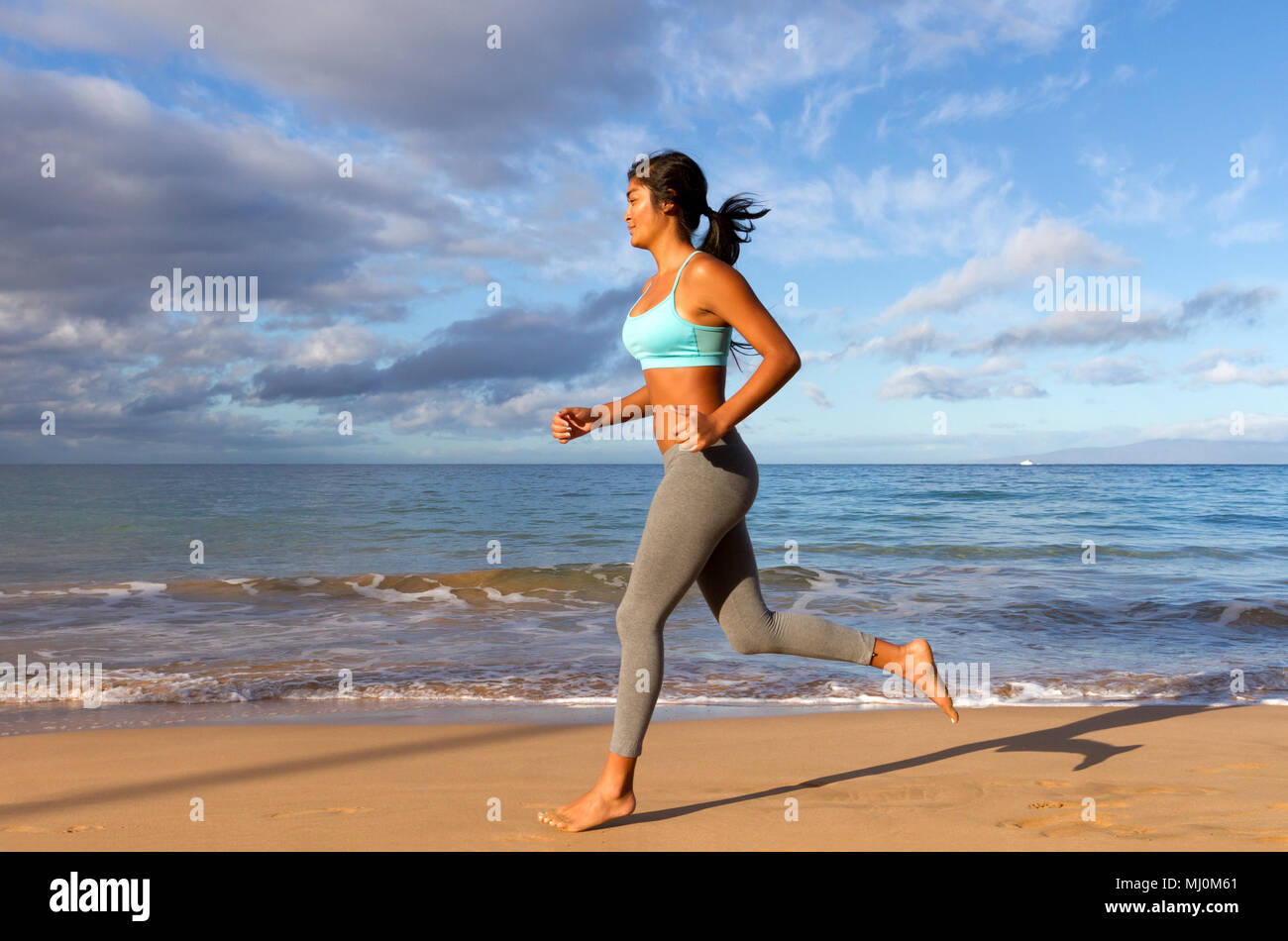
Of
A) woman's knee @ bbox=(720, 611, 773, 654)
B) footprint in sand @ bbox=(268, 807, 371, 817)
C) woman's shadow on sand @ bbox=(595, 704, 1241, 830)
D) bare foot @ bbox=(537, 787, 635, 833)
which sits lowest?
woman's shadow on sand @ bbox=(595, 704, 1241, 830)

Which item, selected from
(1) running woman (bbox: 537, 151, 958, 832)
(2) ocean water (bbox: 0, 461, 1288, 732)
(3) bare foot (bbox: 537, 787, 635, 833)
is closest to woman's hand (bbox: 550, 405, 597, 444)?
(1) running woman (bbox: 537, 151, 958, 832)

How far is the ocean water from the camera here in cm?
536

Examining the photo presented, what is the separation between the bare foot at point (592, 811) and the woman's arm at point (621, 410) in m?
1.18

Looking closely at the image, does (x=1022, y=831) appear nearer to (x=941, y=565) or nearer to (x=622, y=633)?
(x=622, y=633)

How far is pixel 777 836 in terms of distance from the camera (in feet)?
8.75

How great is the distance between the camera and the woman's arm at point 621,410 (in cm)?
285

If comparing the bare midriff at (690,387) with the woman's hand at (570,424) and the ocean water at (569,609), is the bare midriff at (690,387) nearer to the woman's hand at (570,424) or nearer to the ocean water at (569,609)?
the woman's hand at (570,424)

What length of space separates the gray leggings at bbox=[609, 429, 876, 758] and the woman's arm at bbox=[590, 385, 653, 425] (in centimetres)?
28

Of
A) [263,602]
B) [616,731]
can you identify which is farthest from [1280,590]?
[263,602]

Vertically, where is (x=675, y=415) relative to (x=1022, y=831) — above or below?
above

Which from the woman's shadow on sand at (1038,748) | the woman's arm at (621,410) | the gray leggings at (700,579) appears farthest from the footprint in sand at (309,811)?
the woman's arm at (621,410)

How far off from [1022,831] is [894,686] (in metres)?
2.76

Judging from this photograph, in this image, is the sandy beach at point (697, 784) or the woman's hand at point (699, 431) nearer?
the woman's hand at point (699, 431)

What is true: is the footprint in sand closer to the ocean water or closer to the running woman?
the running woman
